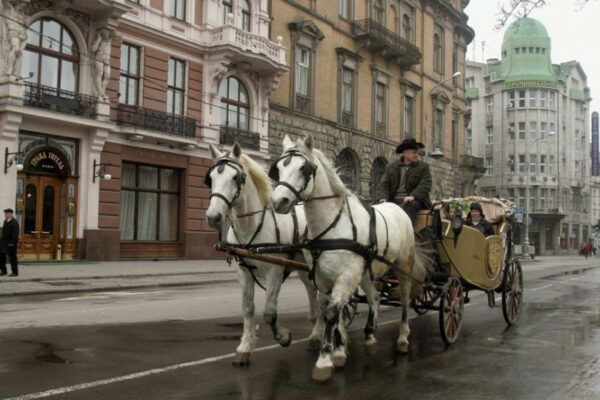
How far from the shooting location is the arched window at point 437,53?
47.4 m

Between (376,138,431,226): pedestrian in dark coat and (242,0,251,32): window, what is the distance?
22.9 m

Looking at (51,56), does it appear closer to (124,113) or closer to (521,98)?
(124,113)

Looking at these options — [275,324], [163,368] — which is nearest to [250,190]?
[275,324]

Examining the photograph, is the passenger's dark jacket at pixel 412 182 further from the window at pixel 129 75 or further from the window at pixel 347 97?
the window at pixel 347 97

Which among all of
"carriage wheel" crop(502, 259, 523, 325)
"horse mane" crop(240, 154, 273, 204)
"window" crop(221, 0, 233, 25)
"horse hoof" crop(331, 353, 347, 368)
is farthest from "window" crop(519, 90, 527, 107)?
"horse hoof" crop(331, 353, 347, 368)

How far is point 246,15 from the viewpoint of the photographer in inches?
1180

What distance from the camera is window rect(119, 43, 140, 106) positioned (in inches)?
985

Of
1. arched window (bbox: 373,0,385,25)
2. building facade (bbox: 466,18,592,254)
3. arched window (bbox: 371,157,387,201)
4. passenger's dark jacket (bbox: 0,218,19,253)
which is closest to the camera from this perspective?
passenger's dark jacket (bbox: 0,218,19,253)

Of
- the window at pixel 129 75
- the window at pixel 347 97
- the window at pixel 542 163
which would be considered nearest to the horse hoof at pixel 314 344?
the window at pixel 129 75

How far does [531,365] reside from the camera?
6855 mm

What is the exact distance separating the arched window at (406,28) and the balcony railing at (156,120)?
2145 cm

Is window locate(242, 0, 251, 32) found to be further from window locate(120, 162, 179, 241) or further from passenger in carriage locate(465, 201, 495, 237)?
passenger in carriage locate(465, 201, 495, 237)

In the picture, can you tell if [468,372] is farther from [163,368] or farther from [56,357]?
[56,357]

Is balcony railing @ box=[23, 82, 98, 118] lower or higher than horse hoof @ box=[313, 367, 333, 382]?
higher
